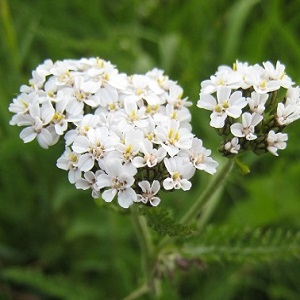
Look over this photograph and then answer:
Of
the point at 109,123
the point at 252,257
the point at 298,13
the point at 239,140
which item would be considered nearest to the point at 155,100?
the point at 109,123

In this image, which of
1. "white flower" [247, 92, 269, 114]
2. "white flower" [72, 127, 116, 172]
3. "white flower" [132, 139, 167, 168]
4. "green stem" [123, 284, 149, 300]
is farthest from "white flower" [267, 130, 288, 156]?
"green stem" [123, 284, 149, 300]

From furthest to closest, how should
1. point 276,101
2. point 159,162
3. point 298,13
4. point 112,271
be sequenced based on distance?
1. point 298,13
2. point 112,271
3. point 276,101
4. point 159,162

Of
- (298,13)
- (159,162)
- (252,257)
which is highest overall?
(298,13)

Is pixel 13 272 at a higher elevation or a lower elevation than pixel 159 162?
higher


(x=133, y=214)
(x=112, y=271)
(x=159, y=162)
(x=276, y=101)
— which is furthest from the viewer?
(x=112, y=271)

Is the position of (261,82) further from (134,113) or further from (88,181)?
(88,181)

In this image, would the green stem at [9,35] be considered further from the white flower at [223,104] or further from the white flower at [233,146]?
the white flower at [233,146]

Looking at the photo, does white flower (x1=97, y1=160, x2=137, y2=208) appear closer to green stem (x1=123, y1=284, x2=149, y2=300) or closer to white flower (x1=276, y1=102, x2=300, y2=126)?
white flower (x1=276, y1=102, x2=300, y2=126)

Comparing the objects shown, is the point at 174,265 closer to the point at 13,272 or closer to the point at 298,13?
the point at 13,272
